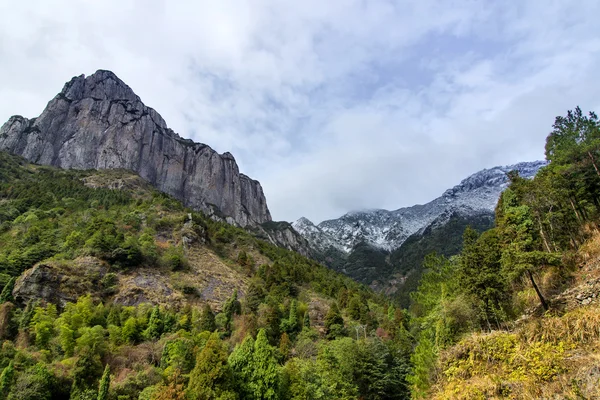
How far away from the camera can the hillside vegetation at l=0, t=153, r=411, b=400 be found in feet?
87.6

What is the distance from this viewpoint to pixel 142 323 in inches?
1587

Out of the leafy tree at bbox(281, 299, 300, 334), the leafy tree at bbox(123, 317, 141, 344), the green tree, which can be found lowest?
the green tree

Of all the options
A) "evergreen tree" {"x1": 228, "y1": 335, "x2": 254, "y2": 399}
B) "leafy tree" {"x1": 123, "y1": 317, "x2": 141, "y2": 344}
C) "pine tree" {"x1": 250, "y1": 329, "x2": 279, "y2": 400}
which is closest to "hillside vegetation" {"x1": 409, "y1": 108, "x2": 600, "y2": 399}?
"pine tree" {"x1": 250, "y1": 329, "x2": 279, "y2": 400}

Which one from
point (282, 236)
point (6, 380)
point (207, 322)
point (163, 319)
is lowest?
point (6, 380)

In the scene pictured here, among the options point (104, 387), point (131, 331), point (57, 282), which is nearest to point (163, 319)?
point (131, 331)

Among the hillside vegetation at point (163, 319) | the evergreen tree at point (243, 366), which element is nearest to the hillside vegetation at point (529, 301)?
the hillside vegetation at point (163, 319)

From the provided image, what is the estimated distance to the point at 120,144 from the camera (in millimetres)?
145250

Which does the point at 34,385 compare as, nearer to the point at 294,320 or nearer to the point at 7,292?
the point at 7,292

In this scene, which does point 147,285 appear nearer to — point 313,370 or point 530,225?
point 313,370

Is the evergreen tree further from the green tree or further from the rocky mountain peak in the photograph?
the rocky mountain peak

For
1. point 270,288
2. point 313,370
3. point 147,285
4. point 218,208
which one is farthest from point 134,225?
point 218,208

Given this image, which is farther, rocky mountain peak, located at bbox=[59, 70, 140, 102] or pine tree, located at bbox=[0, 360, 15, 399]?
rocky mountain peak, located at bbox=[59, 70, 140, 102]

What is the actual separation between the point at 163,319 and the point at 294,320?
16715 mm

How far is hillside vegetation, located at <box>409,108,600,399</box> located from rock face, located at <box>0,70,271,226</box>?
131549mm
